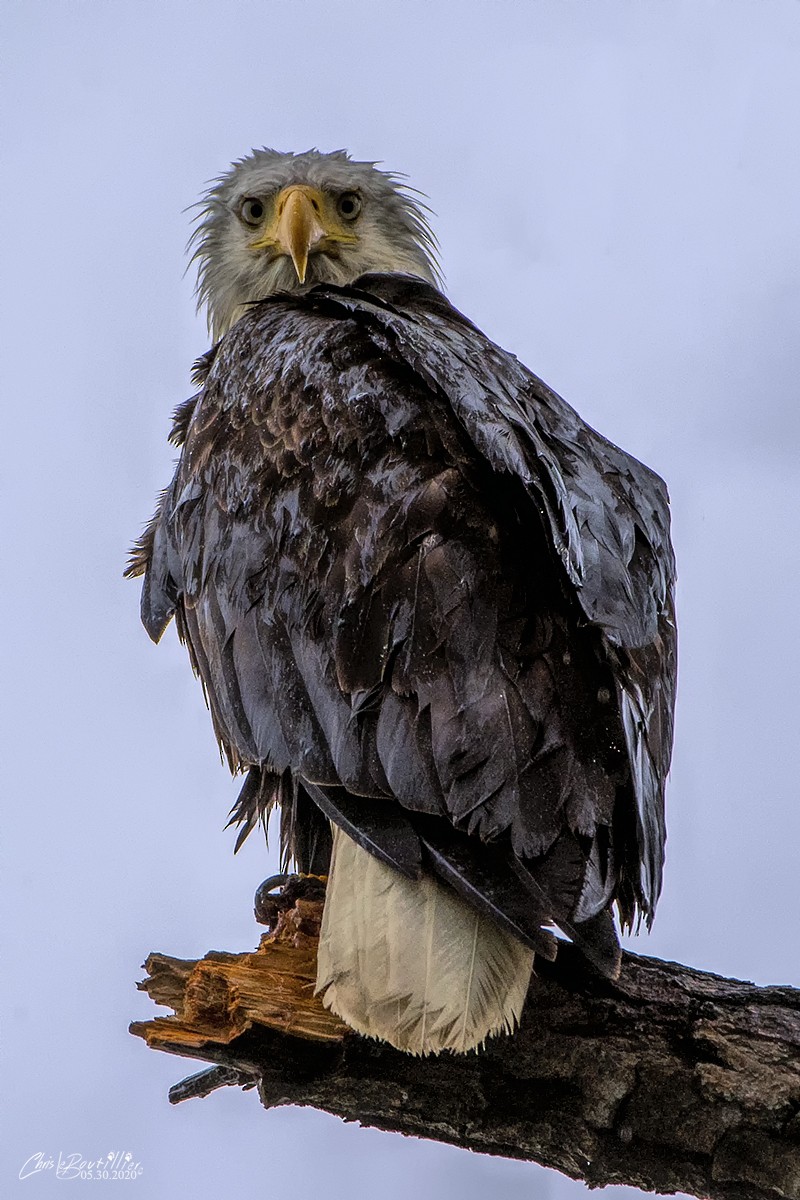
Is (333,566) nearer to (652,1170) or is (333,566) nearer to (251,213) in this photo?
(652,1170)

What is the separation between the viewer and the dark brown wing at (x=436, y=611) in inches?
118

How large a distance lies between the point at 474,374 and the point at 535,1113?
72.3 inches

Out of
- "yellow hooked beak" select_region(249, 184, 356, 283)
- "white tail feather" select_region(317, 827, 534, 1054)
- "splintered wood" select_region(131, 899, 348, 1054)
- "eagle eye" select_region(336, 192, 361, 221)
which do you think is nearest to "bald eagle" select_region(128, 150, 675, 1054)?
"white tail feather" select_region(317, 827, 534, 1054)

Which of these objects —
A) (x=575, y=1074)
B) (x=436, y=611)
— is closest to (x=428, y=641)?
(x=436, y=611)

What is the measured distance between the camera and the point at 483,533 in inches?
128

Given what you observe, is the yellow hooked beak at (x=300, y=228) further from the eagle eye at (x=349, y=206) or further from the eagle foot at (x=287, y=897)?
the eagle foot at (x=287, y=897)

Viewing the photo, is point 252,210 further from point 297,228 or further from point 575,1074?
point 575,1074

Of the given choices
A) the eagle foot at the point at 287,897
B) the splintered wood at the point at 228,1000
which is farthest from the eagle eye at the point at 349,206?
the splintered wood at the point at 228,1000

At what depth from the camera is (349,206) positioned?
17.7ft

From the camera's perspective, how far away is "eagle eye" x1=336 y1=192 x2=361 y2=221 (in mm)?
5359

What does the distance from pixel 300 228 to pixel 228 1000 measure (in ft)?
9.48

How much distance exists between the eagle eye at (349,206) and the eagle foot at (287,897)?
2613 mm

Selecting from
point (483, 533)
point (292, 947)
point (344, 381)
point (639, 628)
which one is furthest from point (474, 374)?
point (292, 947)

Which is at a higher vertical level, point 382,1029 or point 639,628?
point 639,628
